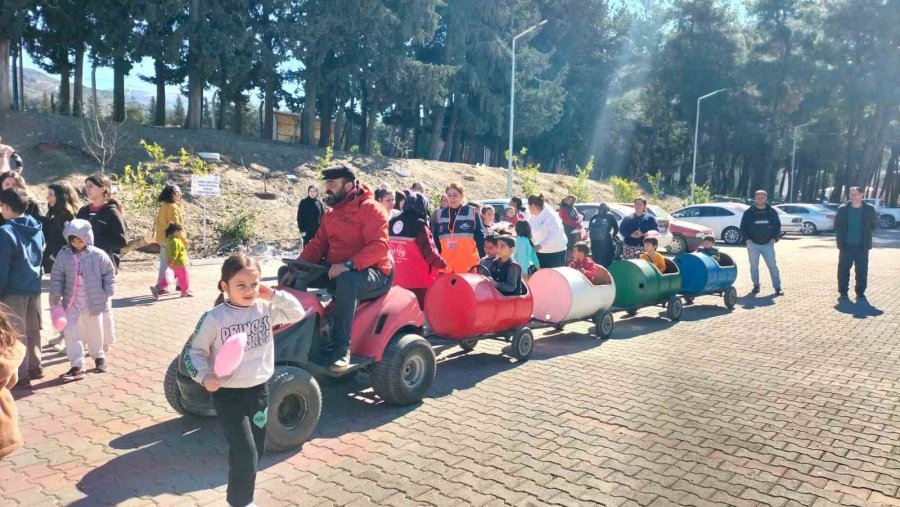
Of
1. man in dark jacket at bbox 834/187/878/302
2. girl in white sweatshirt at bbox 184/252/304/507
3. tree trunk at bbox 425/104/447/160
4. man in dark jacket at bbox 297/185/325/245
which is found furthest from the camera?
tree trunk at bbox 425/104/447/160

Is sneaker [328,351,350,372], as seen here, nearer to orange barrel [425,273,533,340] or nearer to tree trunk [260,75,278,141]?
→ orange barrel [425,273,533,340]

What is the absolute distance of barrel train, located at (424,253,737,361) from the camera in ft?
23.2

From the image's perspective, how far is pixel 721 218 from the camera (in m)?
25.4

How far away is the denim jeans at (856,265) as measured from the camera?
12.0 m

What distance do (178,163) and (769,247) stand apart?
766 inches

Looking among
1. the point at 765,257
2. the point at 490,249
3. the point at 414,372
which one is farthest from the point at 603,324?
the point at 765,257

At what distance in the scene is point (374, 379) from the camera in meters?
5.72

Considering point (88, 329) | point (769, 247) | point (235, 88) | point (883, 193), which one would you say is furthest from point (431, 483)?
point (883, 193)

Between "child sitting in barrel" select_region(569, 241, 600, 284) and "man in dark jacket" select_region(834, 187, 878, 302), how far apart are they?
5.83m

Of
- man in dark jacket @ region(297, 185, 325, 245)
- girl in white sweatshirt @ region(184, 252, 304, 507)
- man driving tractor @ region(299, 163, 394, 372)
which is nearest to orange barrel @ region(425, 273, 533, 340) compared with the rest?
man driving tractor @ region(299, 163, 394, 372)

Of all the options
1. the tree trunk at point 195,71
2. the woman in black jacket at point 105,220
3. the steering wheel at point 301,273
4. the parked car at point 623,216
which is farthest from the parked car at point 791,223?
the steering wheel at point 301,273

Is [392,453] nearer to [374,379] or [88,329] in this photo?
[374,379]

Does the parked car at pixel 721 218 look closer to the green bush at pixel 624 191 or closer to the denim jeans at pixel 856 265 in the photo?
the green bush at pixel 624 191

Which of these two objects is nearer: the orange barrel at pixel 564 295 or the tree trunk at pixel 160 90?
the orange barrel at pixel 564 295
